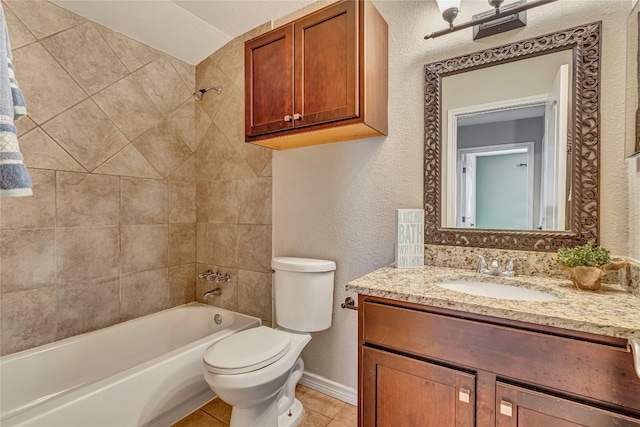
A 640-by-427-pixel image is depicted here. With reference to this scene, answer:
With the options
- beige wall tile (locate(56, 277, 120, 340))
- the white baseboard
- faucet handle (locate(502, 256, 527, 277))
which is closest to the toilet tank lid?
the white baseboard

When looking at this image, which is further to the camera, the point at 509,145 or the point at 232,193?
the point at 232,193

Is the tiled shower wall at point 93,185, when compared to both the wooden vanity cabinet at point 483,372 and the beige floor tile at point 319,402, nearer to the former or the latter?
the beige floor tile at point 319,402

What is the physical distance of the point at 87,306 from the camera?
6.15 ft

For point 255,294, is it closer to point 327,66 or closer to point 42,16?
point 327,66

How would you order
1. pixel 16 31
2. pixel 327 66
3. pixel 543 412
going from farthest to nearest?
1. pixel 16 31
2. pixel 327 66
3. pixel 543 412

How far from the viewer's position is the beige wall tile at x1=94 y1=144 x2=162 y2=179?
1.98 m

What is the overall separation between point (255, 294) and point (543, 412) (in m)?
1.69

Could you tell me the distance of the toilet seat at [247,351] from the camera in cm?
127

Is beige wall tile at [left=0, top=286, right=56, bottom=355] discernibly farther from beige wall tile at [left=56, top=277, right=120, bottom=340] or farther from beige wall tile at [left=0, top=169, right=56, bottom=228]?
beige wall tile at [left=0, top=169, right=56, bottom=228]

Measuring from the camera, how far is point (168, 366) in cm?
149

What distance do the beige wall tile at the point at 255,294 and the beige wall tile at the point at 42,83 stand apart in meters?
1.50

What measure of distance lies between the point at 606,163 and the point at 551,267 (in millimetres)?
454

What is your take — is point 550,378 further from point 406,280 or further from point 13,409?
point 13,409

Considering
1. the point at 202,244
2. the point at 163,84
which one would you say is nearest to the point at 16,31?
the point at 163,84
